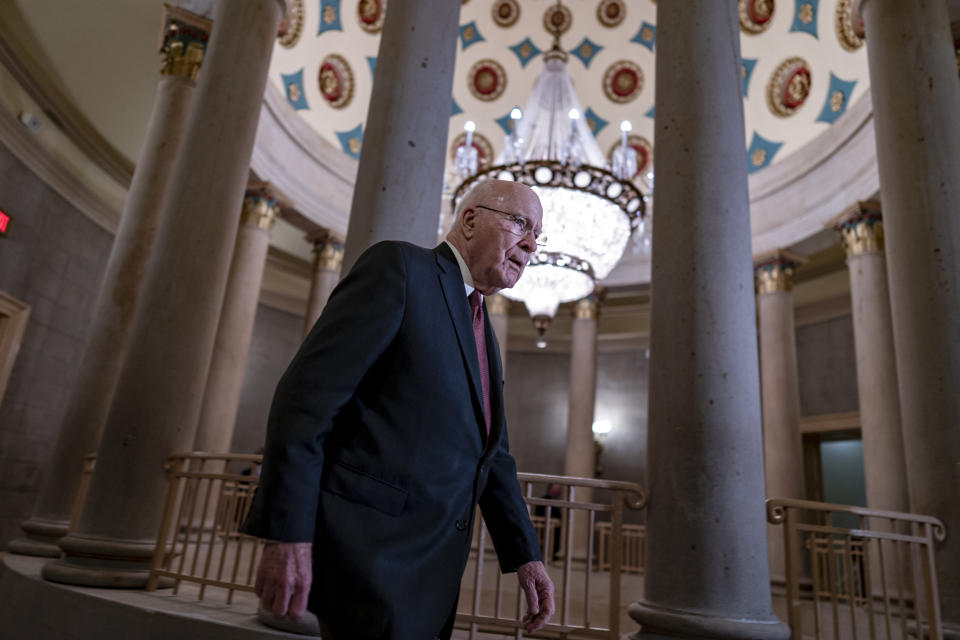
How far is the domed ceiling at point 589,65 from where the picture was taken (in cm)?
1120

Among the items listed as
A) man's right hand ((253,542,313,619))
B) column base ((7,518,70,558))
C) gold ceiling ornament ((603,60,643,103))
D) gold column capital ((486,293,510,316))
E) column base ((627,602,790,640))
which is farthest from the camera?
gold ceiling ornament ((603,60,643,103))

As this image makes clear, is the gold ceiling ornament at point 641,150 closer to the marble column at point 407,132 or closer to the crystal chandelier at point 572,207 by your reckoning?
the crystal chandelier at point 572,207

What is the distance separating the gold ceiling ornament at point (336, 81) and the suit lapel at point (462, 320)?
11744mm

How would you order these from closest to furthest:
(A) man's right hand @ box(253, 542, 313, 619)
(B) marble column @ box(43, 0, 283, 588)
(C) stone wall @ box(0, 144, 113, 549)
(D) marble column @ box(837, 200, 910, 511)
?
(A) man's right hand @ box(253, 542, 313, 619) < (B) marble column @ box(43, 0, 283, 588) < (D) marble column @ box(837, 200, 910, 511) < (C) stone wall @ box(0, 144, 113, 549)

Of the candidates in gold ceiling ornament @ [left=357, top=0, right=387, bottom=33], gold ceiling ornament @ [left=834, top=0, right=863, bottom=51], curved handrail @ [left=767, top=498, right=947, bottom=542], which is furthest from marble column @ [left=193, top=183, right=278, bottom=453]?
gold ceiling ornament @ [left=834, top=0, right=863, bottom=51]

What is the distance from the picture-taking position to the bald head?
5.76ft

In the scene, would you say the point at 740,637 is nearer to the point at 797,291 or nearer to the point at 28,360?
the point at 28,360

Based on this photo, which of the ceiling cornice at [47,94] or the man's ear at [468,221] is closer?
the man's ear at [468,221]

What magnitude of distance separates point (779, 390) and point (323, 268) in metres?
7.64

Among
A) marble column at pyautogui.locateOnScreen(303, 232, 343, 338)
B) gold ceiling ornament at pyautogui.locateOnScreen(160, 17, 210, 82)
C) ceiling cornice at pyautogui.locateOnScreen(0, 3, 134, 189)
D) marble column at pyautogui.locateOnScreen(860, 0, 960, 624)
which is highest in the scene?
ceiling cornice at pyautogui.locateOnScreen(0, 3, 134, 189)

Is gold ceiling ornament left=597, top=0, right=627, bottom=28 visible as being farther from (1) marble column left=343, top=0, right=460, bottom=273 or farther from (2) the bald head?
(2) the bald head

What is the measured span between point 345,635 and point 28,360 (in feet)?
33.4

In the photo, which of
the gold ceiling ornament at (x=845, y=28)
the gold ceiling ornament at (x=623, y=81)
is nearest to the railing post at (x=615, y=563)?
the gold ceiling ornament at (x=845, y=28)

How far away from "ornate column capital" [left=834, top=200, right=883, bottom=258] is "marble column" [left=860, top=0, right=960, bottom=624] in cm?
469
